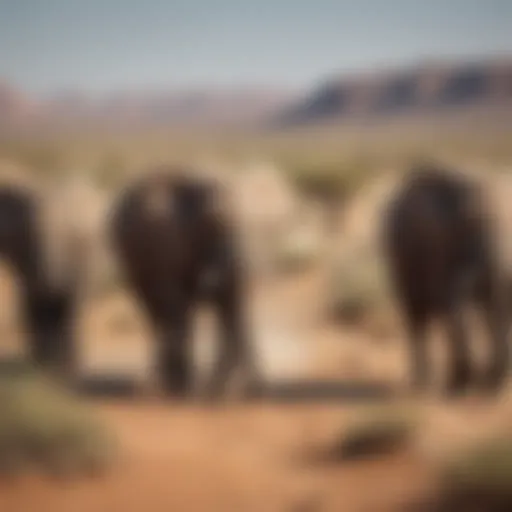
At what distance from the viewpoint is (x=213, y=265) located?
210 centimetres

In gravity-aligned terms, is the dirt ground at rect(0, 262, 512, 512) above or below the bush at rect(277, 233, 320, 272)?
below

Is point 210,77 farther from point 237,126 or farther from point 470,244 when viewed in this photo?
point 470,244

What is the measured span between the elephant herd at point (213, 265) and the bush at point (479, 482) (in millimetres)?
152

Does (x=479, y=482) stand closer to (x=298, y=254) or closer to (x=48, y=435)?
(x=298, y=254)

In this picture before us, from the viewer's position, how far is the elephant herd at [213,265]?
2061 millimetres

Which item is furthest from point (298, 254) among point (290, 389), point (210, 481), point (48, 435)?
point (48, 435)

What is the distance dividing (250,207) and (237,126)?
0.52ft

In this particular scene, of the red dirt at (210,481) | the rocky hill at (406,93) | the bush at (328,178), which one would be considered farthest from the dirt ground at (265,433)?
the rocky hill at (406,93)

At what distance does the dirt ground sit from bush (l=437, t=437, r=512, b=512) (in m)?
0.04

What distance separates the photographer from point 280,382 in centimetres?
211

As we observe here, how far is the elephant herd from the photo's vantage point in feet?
6.76

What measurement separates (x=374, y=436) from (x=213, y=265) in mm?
436

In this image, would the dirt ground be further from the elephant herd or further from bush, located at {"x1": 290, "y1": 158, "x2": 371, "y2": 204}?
bush, located at {"x1": 290, "y1": 158, "x2": 371, "y2": 204}

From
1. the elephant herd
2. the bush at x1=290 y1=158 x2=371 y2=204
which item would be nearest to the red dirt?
the elephant herd
